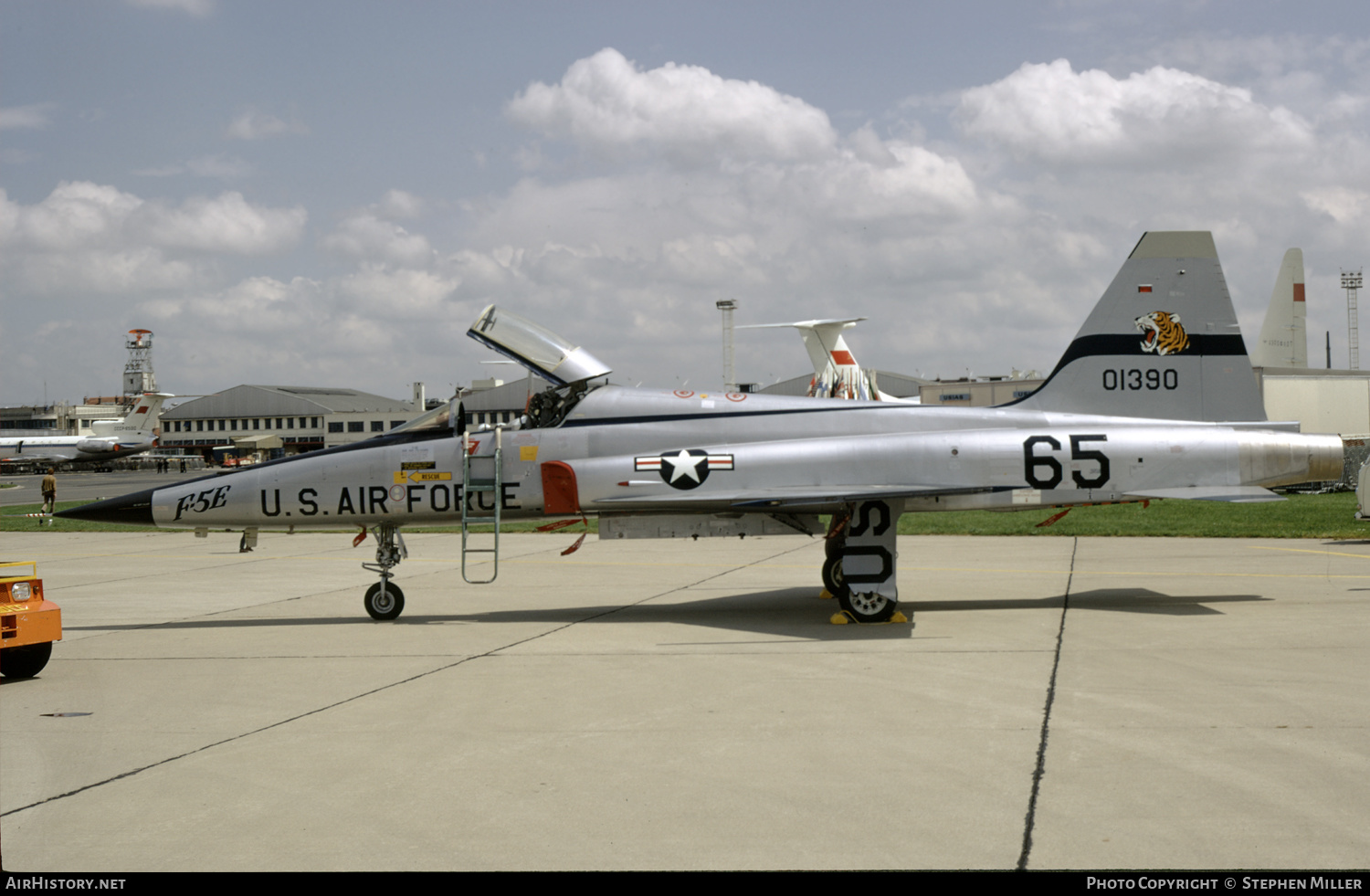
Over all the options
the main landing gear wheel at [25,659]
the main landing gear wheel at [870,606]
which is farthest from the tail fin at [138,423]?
the main landing gear wheel at [870,606]

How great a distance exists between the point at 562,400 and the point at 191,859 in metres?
8.17

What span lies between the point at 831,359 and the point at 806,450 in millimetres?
37327

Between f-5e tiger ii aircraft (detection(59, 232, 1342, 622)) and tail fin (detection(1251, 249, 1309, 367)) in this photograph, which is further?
tail fin (detection(1251, 249, 1309, 367))

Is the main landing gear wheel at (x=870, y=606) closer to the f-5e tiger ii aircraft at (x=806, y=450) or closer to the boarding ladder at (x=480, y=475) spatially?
the f-5e tiger ii aircraft at (x=806, y=450)

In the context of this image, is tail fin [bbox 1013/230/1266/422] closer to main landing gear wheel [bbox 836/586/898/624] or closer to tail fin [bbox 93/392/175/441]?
main landing gear wheel [bbox 836/586/898/624]

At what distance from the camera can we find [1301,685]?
26.3 feet

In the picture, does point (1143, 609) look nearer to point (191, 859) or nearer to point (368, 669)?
point (368, 669)

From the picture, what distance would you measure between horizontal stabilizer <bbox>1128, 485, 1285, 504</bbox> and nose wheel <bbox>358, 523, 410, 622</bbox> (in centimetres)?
853

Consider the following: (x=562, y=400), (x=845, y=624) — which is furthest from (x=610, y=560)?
(x=845, y=624)

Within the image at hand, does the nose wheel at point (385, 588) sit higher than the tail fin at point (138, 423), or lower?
lower

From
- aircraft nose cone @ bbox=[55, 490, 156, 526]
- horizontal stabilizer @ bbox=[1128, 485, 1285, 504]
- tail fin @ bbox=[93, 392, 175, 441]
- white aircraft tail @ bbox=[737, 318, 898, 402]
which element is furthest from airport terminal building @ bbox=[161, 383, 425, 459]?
horizontal stabilizer @ bbox=[1128, 485, 1285, 504]

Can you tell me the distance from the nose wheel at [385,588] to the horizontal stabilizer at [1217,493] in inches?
336

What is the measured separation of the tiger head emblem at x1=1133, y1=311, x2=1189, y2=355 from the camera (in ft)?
41.2

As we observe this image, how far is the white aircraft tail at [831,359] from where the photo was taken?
46500mm
